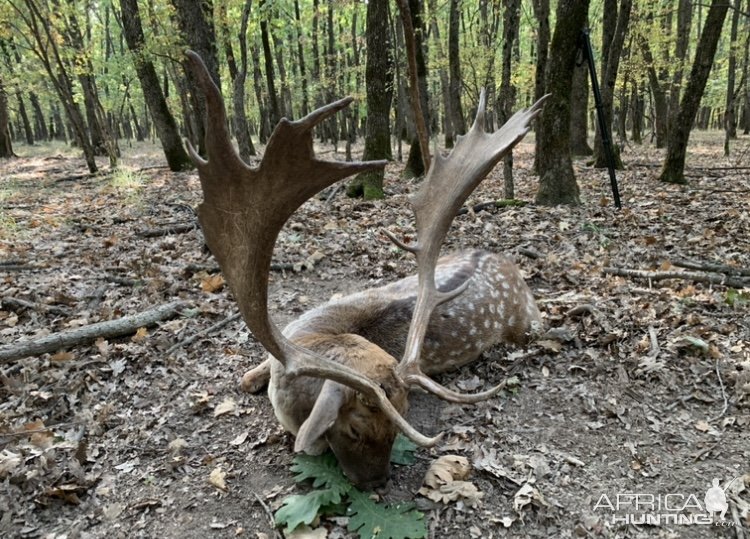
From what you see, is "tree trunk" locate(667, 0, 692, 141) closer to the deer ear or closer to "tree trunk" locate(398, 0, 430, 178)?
"tree trunk" locate(398, 0, 430, 178)

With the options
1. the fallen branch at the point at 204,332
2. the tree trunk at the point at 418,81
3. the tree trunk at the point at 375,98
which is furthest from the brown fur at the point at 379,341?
the tree trunk at the point at 375,98

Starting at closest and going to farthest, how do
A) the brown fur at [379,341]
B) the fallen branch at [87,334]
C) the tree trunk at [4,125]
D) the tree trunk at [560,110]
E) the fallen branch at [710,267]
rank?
the brown fur at [379,341] → the fallen branch at [87,334] → the fallen branch at [710,267] → the tree trunk at [560,110] → the tree trunk at [4,125]

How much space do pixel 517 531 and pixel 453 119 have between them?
18103 mm

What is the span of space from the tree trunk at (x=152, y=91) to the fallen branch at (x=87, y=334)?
10418 millimetres

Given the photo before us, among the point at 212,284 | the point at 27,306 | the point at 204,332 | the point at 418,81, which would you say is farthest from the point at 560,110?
the point at 27,306

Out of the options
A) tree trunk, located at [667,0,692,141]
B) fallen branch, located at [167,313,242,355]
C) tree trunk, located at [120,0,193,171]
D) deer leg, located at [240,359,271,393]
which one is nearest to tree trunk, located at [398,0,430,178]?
fallen branch, located at [167,313,242,355]

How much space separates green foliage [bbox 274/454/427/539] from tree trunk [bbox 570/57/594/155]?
1314 cm

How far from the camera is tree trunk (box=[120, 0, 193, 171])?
565 inches

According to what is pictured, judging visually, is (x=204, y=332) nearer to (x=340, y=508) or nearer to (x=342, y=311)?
(x=342, y=311)

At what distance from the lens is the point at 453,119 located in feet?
62.8

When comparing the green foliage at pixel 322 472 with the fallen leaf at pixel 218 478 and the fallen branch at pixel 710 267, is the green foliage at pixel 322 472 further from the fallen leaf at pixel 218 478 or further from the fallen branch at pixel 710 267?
the fallen branch at pixel 710 267

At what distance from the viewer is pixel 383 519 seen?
2705 millimetres

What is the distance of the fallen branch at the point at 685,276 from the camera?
4.98 meters

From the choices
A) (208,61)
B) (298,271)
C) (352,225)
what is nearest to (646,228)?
(352,225)
